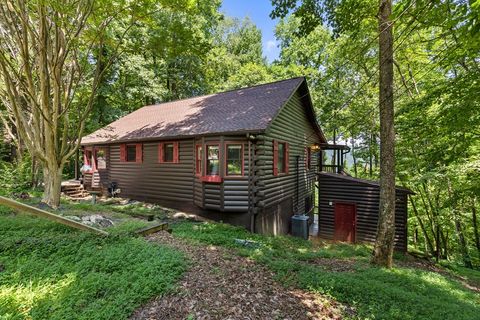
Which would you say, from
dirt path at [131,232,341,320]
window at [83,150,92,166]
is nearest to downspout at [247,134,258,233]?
dirt path at [131,232,341,320]

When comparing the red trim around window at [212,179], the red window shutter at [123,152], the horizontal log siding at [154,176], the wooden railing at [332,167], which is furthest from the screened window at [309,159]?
the red window shutter at [123,152]

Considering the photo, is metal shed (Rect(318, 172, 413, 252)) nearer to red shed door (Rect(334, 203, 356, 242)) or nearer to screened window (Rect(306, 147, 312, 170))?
red shed door (Rect(334, 203, 356, 242))

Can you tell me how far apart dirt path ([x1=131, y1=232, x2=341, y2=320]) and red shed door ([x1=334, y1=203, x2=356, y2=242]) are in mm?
8856

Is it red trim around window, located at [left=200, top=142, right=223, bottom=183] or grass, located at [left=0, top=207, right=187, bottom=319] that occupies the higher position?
red trim around window, located at [left=200, top=142, right=223, bottom=183]

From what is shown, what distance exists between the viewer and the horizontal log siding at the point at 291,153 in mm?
9406

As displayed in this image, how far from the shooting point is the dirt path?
3293mm

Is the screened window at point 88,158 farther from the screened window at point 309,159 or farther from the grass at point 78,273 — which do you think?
the screened window at point 309,159

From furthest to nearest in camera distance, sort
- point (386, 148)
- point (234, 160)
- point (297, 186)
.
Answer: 1. point (297, 186)
2. point (234, 160)
3. point (386, 148)

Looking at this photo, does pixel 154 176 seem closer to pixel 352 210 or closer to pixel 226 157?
pixel 226 157

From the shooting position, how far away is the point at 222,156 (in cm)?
880

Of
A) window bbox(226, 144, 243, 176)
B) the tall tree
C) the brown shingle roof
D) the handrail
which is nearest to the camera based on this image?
the handrail

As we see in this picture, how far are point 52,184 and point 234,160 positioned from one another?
6184 mm

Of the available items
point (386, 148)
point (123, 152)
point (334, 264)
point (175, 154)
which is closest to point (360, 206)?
point (334, 264)

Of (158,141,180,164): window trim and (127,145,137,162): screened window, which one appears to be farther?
(127,145,137,162): screened window
